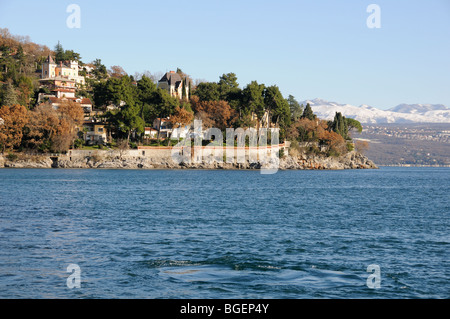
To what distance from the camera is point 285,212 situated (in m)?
28.8

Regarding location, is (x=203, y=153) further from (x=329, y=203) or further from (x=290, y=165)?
(x=329, y=203)

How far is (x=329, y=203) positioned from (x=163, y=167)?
142ft

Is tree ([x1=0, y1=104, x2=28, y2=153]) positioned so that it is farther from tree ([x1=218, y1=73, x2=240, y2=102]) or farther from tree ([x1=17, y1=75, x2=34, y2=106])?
tree ([x1=218, y1=73, x2=240, y2=102])

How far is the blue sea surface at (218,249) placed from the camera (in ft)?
41.9

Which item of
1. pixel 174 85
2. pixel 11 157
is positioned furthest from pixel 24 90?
pixel 174 85

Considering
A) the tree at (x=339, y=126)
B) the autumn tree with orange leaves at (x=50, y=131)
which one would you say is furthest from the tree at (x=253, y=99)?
the autumn tree with orange leaves at (x=50, y=131)

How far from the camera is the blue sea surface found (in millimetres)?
12773

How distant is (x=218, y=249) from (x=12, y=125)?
57.5m

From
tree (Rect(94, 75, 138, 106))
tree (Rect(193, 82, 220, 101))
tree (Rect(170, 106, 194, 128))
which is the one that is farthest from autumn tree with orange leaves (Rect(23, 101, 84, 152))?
tree (Rect(193, 82, 220, 101))

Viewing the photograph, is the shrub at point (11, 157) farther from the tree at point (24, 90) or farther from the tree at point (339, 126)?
the tree at point (339, 126)

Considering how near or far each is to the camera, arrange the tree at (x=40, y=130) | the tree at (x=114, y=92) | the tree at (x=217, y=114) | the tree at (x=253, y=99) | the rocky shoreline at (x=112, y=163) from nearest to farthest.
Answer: the tree at (x=40, y=130)
the rocky shoreline at (x=112, y=163)
the tree at (x=114, y=92)
the tree at (x=217, y=114)
the tree at (x=253, y=99)

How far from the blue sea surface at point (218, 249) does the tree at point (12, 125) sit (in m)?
37.5

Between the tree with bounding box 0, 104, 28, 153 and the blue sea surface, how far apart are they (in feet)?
123

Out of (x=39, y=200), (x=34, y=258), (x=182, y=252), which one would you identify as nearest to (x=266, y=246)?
(x=182, y=252)
